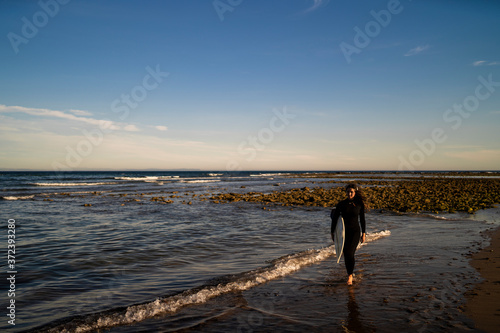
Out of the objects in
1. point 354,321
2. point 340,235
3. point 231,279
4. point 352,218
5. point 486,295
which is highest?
point 352,218

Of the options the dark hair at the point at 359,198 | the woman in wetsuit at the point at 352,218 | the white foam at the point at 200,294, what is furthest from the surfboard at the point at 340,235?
the white foam at the point at 200,294

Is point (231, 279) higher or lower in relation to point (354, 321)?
lower

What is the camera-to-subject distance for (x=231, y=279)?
7.56 meters

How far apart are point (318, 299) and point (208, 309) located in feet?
7.46

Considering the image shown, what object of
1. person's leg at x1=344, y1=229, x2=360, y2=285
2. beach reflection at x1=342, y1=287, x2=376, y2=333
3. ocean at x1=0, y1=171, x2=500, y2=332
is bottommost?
ocean at x1=0, y1=171, x2=500, y2=332

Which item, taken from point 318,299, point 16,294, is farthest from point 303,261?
point 16,294

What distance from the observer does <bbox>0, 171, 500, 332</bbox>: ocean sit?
5387 mm

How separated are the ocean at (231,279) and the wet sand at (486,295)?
0.70ft

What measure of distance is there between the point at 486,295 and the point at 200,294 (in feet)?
19.1

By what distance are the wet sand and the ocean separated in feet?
0.70

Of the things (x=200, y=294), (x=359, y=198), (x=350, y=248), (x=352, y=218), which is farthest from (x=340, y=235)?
(x=200, y=294)

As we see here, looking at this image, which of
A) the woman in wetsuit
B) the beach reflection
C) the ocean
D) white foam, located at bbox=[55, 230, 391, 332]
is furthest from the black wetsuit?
white foam, located at bbox=[55, 230, 391, 332]

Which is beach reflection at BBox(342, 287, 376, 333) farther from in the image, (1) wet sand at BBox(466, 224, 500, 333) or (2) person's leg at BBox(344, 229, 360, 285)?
(1) wet sand at BBox(466, 224, 500, 333)

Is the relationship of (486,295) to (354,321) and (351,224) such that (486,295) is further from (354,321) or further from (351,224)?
(354,321)
